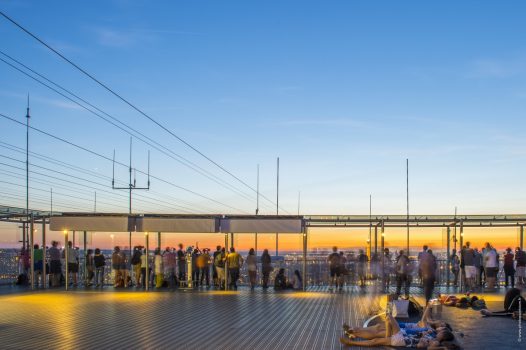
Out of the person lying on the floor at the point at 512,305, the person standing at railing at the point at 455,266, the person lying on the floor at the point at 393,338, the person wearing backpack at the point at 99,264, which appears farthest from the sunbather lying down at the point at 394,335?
the person wearing backpack at the point at 99,264

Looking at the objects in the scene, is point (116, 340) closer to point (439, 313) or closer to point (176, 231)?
point (439, 313)

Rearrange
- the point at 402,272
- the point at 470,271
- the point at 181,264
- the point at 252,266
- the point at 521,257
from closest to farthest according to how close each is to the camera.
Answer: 1. the point at 402,272
2. the point at 470,271
3. the point at 521,257
4. the point at 252,266
5. the point at 181,264

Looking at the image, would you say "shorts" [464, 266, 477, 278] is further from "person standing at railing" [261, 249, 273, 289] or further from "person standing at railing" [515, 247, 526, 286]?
"person standing at railing" [261, 249, 273, 289]

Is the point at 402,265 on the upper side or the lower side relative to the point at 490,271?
upper

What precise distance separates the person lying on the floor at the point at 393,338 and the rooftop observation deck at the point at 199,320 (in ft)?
2.04

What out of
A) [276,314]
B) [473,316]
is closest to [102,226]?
[276,314]

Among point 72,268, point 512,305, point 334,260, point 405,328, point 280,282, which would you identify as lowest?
point 280,282

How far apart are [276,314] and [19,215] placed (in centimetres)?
1391

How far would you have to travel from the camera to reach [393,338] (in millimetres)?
13938

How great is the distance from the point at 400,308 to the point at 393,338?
4.95 meters

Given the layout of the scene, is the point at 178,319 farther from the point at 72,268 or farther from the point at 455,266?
the point at 455,266

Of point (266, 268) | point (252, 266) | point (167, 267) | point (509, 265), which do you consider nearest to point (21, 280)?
point (167, 267)

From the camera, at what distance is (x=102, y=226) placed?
1130 inches

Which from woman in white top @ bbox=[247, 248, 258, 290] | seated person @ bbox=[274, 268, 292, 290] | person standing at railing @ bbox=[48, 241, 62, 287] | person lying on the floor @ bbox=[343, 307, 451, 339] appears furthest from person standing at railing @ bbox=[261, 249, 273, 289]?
person lying on the floor @ bbox=[343, 307, 451, 339]
